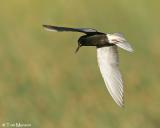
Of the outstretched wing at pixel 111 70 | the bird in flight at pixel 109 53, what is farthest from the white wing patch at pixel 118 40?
the outstretched wing at pixel 111 70

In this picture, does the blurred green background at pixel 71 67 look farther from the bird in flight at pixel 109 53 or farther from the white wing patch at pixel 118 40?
the white wing patch at pixel 118 40

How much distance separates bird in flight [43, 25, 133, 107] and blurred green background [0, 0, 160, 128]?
663 mm

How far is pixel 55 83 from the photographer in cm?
927

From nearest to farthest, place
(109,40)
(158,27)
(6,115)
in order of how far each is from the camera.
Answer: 1. (109,40)
2. (6,115)
3. (158,27)

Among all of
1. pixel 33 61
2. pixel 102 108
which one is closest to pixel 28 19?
Result: pixel 33 61

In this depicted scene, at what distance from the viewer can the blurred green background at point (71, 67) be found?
8.98 metres

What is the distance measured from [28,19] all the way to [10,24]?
10.4 inches

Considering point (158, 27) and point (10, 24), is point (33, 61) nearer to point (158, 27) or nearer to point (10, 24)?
point (10, 24)

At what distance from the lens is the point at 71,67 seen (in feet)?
31.3

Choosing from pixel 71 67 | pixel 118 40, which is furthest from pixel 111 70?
pixel 71 67

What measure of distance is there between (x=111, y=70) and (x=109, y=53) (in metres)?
0.16

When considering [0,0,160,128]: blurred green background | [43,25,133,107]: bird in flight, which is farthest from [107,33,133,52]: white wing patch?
[0,0,160,128]: blurred green background

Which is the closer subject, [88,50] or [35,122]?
[35,122]

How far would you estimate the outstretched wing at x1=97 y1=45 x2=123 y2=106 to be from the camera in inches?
320
